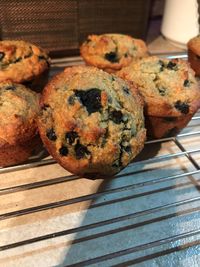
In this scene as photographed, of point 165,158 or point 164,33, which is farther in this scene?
point 164,33

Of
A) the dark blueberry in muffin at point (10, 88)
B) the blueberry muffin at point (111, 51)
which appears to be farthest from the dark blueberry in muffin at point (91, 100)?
the blueberry muffin at point (111, 51)

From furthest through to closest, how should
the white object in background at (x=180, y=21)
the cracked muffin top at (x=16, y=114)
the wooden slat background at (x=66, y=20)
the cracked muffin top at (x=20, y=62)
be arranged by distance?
the white object in background at (x=180, y=21) < the wooden slat background at (x=66, y=20) < the cracked muffin top at (x=20, y=62) < the cracked muffin top at (x=16, y=114)

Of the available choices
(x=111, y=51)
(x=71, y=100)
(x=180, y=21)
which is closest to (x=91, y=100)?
(x=71, y=100)

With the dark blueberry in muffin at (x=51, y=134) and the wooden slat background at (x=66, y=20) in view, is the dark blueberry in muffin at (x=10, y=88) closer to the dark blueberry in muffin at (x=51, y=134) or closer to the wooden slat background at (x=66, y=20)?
the dark blueberry in muffin at (x=51, y=134)

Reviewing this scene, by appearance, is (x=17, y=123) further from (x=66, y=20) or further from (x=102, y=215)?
(x=66, y=20)

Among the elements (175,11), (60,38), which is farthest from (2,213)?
(175,11)

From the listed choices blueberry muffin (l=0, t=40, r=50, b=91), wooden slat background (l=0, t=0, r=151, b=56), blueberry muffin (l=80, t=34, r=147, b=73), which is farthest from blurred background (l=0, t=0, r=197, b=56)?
blueberry muffin (l=0, t=40, r=50, b=91)

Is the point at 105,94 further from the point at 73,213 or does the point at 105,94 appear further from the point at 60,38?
the point at 60,38

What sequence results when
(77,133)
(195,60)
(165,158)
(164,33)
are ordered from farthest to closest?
(164,33), (195,60), (165,158), (77,133)
